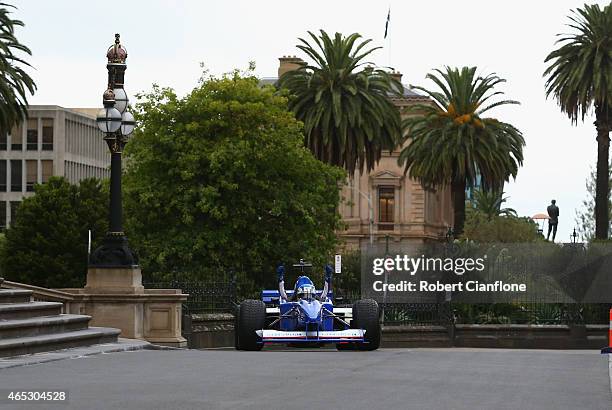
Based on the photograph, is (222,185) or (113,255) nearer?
(113,255)

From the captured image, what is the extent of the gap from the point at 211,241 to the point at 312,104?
11625 mm

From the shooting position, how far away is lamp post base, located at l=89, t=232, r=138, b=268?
90.1 ft

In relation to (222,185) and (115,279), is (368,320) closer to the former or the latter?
(115,279)

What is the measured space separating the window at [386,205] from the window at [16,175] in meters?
35.6

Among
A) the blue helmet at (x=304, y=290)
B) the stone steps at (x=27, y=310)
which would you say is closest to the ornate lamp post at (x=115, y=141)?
the blue helmet at (x=304, y=290)

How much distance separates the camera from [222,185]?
6097 centimetres

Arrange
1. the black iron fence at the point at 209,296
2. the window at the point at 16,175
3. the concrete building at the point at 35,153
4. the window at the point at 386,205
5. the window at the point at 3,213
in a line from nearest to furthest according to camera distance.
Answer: the black iron fence at the point at 209,296 → the window at the point at 386,205 → the window at the point at 3,213 → the concrete building at the point at 35,153 → the window at the point at 16,175

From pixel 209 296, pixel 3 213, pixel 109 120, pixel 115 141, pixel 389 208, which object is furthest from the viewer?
pixel 3 213

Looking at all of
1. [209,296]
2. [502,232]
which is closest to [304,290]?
[209,296]

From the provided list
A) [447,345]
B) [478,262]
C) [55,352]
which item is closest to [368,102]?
[478,262]

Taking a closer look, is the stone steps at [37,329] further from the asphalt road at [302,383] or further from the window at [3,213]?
the window at [3,213]

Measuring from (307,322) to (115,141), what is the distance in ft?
16.0

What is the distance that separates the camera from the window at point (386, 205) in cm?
12500

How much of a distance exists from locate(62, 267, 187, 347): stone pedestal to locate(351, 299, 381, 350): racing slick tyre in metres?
3.27
